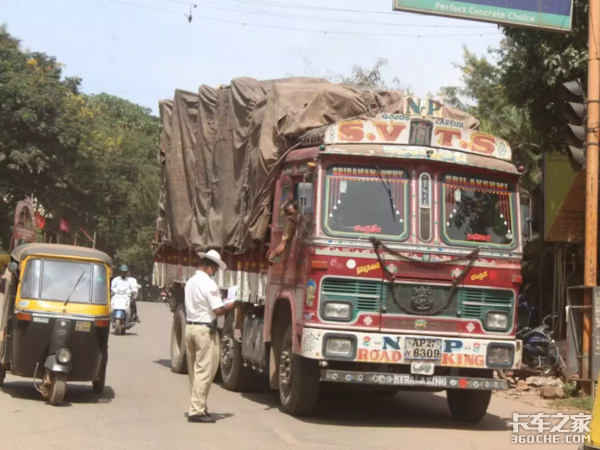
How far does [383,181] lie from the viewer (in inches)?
386

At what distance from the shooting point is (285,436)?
29.6 feet

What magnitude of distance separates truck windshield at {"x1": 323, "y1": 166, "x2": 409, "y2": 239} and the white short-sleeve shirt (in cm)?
142

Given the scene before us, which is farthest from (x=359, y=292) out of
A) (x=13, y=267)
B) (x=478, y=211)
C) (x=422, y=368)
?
(x=13, y=267)

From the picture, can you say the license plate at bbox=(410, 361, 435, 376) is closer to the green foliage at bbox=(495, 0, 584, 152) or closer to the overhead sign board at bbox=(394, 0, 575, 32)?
the overhead sign board at bbox=(394, 0, 575, 32)

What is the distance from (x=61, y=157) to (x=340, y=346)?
3499 centimetres

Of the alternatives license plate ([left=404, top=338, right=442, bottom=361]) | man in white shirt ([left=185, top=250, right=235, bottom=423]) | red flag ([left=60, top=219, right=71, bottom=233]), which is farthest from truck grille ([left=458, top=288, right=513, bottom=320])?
red flag ([left=60, top=219, right=71, bottom=233])

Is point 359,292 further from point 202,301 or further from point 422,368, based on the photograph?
point 202,301

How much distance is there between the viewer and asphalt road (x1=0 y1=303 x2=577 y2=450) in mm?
8586

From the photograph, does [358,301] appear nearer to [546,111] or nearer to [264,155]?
[264,155]

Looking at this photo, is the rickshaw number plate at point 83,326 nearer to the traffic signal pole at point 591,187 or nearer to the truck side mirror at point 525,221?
the truck side mirror at point 525,221

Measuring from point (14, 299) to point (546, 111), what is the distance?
10.1 m


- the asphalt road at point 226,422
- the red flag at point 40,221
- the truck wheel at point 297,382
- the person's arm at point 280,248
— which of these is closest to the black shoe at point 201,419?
the asphalt road at point 226,422

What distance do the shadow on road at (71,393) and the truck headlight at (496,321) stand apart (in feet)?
15.5

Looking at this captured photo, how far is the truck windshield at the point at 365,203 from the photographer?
9.65m
